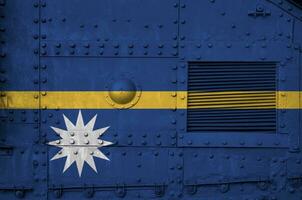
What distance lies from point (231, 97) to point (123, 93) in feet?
2.61

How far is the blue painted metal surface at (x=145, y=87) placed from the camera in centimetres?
318

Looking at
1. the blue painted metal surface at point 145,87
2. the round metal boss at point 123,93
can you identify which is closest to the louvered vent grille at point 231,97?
the blue painted metal surface at point 145,87

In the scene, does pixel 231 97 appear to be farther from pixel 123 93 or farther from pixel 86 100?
pixel 86 100

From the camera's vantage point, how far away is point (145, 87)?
3.19m

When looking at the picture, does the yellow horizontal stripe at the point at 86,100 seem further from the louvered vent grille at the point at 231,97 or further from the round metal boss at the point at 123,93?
the louvered vent grille at the point at 231,97

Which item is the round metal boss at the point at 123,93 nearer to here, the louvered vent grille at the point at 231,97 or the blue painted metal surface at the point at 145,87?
the blue painted metal surface at the point at 145,87

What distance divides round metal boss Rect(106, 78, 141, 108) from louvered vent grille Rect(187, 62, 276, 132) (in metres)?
0.41

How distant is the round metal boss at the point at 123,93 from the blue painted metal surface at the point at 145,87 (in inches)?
1.8

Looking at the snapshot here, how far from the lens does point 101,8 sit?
322 centimetres

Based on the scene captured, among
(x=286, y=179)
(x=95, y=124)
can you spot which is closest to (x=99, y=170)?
(x=95, y=124)

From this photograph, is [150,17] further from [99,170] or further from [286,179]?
[286,179]

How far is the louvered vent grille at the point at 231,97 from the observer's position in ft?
10.6

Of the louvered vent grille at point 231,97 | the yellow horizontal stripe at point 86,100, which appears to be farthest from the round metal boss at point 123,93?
the louvered vent grille at point 231,97

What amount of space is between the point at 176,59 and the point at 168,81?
17cm
